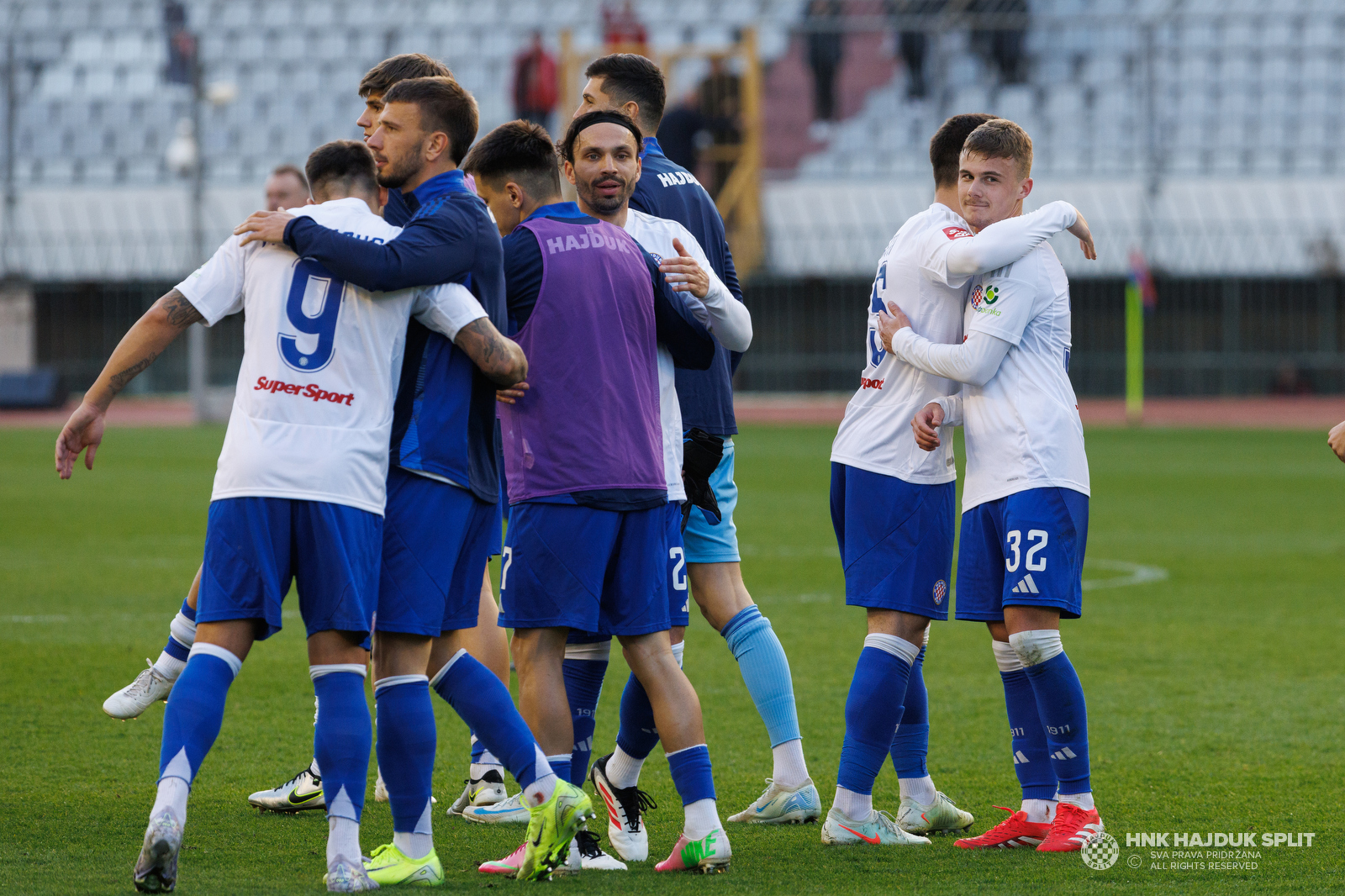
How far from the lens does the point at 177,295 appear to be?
152 inches

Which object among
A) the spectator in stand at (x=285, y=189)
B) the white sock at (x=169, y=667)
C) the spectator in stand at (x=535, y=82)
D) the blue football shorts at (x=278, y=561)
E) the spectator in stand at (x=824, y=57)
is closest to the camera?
the blue football shorts at (x=278, y=561)

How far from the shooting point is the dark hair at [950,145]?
4.79 m

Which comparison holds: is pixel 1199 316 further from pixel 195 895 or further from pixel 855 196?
pixel 195 895

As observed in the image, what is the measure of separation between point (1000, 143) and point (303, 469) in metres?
2.13

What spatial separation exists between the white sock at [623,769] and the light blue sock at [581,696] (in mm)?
105

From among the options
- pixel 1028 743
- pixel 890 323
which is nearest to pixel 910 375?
pixel 890 323

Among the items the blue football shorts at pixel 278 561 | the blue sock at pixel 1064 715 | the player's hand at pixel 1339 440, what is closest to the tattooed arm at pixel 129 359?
the blue football shorts at pixel 278 561

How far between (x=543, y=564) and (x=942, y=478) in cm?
121

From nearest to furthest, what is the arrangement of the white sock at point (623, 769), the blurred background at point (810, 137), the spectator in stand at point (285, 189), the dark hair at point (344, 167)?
the dark hair at point (344, 167)
the white sock at point (623, 769)
the spectator in stand at point (285, 189)
the blurred background at point (810, 137)

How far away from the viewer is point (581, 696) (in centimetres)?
459

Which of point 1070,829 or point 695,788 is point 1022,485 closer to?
point 1070,829

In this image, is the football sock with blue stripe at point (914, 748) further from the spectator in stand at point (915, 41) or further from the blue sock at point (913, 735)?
the spectator in stand at point (915, 41)

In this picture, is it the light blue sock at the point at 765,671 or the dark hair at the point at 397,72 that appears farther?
the light blue sock at the point at 765,671

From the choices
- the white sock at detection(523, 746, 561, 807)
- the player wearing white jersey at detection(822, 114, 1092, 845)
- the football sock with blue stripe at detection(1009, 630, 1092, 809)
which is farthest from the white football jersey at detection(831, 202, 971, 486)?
the white sock at detection(523, 746, 561, 807)
